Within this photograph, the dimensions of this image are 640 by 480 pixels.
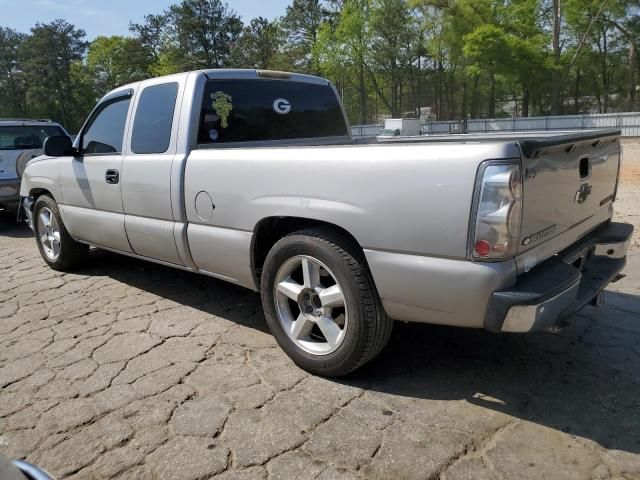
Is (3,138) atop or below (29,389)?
atop

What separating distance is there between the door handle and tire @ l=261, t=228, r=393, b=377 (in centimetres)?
185

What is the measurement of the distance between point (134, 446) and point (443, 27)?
48.5m

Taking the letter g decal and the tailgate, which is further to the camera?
the letter g decal

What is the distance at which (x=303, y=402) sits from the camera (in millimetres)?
2918

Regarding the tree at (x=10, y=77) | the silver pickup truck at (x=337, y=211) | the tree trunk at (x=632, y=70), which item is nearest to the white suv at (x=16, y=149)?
the silver pickup truck at (x=337, y=211)

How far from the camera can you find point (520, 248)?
2.46 metres

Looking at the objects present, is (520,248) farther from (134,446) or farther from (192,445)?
(134,446)

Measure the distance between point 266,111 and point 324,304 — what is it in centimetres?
192

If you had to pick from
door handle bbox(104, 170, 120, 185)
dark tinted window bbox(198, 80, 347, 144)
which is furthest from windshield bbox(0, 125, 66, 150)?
dark tinted window bbox(198, 80, 347, 144)

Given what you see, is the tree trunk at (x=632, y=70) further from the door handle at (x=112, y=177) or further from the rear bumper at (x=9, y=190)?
the door handle at (x=112, y=177)

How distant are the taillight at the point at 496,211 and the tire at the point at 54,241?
4.47 m

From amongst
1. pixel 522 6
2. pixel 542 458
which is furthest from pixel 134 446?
pixel 522 6

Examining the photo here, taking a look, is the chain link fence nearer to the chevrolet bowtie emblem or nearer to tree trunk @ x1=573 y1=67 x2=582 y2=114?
tree trunk @ x1=573 y1=67 x2=582 y2=114

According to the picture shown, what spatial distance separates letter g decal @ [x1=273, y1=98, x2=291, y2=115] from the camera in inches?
169
